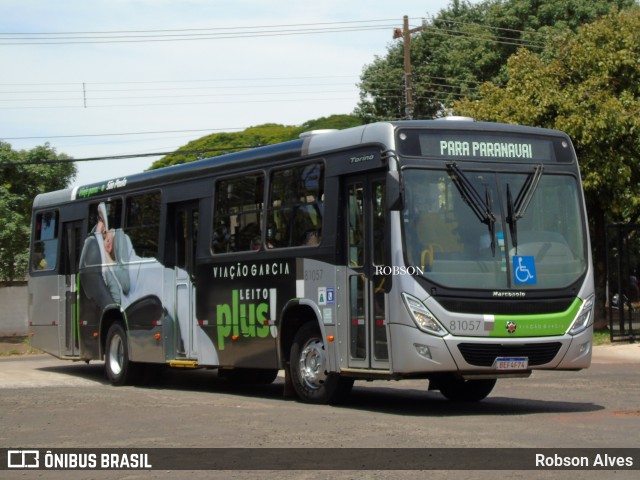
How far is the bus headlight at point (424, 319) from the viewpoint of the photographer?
1289 centimetres

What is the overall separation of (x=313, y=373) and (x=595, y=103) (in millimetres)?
15923

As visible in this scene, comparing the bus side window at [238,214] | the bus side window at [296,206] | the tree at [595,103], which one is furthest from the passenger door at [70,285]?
the tree at [595,103]

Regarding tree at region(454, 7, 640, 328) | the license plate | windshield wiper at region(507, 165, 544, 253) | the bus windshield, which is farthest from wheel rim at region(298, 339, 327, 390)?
tree at region(454, 7, 640, 328)

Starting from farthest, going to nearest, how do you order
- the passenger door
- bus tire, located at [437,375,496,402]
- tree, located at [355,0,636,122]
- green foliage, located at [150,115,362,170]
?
1. green foliage, located at [150,115,362,170]
2. tree, located at [355,0,636,122]
3. the passenger door
4. bus tire, located at [437,375,496,402]

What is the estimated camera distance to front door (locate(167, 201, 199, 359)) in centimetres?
1739

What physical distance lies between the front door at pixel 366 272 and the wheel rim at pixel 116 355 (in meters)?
6.63

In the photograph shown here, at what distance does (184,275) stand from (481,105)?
1453cm

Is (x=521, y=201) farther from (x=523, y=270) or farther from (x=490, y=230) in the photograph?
(x=523, y=270)

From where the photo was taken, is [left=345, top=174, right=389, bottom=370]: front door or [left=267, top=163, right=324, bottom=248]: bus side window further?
[left=267, top=163, right=324, bottom=248]: bus side window

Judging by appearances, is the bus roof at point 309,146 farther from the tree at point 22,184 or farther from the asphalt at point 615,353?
the tree at point 22,184

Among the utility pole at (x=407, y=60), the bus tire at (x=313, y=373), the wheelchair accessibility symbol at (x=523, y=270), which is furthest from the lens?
the utility pole at (x=407, y=60)

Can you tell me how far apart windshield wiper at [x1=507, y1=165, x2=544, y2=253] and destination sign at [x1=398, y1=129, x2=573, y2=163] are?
0.23m

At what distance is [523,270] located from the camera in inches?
525

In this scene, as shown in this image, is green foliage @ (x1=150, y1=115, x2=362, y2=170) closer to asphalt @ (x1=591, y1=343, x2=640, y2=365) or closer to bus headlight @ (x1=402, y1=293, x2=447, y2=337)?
asphalt @ (x1=591, y1=343, x2=640, y2=365)
